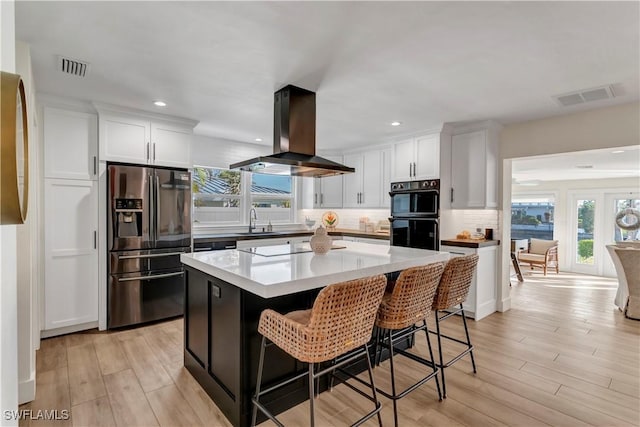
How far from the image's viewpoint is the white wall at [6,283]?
110 centimetres

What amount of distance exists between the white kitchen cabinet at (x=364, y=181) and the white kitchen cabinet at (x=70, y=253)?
3.77 meters

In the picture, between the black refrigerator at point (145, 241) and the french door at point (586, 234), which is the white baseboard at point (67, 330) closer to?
the black refrigerator at point (145, 241)

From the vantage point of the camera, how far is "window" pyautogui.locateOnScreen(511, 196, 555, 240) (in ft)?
29.1

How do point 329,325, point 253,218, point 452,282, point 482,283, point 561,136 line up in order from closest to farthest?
point 329,325, point 452,282, point 561,136, point 482,283, point 253,218

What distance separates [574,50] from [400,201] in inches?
109

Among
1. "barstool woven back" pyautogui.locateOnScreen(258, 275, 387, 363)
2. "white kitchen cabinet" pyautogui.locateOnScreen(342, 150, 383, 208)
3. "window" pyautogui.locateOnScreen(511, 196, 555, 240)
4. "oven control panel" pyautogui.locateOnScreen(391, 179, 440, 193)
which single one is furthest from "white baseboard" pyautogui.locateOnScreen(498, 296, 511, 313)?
"window" pyautogui.locateOnScreen(511, 196, 555, 240)

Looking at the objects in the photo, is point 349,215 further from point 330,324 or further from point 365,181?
point 330,324

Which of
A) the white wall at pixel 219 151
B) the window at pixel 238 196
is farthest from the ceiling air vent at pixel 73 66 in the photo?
the window at pixel 238 196

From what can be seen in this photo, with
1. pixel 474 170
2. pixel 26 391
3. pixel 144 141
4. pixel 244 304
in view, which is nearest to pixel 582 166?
pixel 474 170

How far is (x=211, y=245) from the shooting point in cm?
420

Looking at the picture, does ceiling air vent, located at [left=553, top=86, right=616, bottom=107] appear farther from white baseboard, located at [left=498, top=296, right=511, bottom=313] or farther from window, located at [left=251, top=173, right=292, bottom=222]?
window, located at [left=251, top=173, right=292, bottom=222]

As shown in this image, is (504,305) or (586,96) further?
(504,305)

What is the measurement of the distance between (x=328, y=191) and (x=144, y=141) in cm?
321

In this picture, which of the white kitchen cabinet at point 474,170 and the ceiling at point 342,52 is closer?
the ceiling at point 342,52
